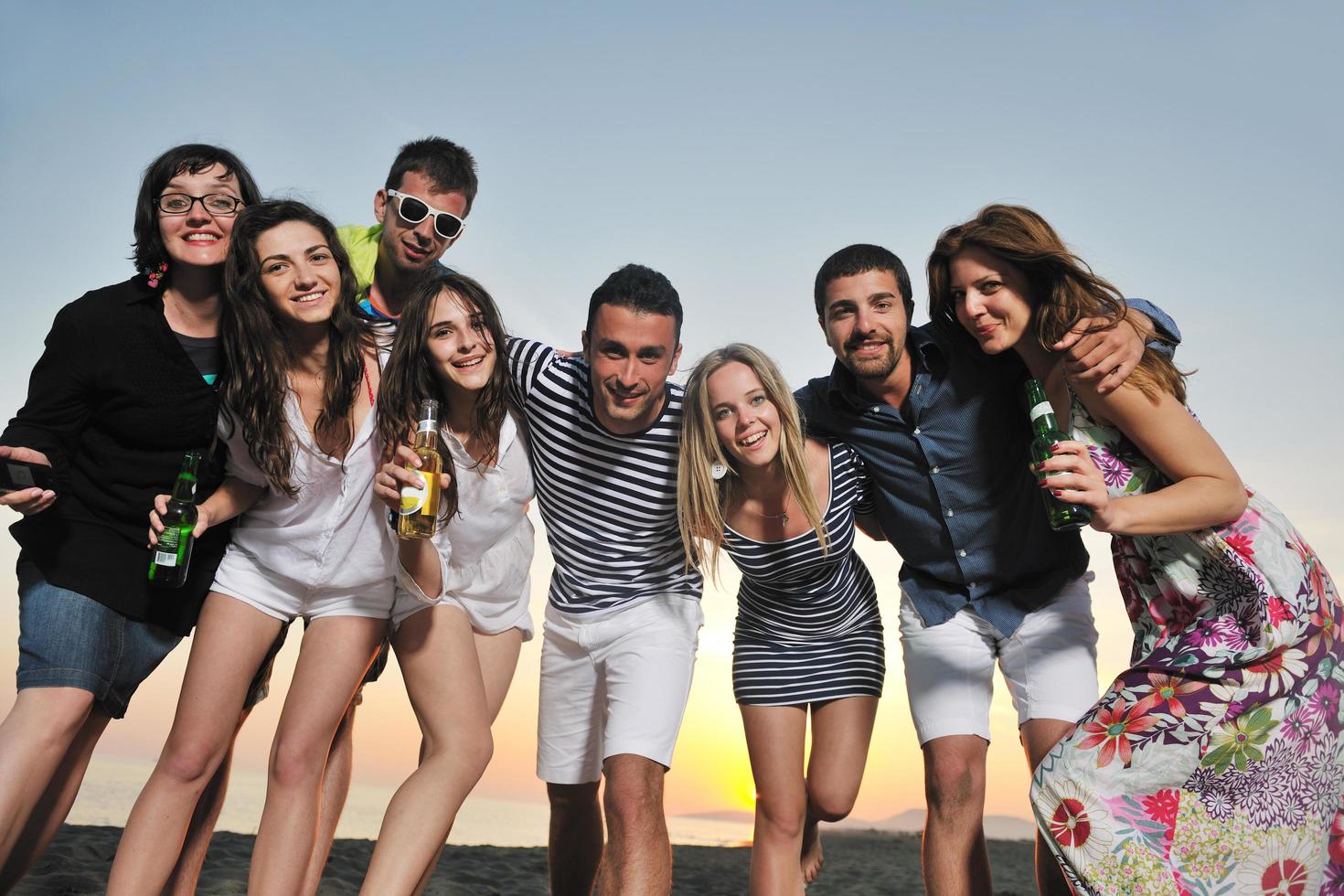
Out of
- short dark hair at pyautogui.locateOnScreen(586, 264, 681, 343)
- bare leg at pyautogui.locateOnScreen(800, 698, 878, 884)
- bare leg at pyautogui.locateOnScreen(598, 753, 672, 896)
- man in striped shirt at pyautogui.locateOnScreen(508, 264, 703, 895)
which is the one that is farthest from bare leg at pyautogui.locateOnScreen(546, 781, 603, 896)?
short dark hair at pyautogui.locateOnScreen(586, 264, 681, 343)

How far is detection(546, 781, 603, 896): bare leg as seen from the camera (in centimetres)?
516

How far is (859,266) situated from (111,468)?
3.26 metres

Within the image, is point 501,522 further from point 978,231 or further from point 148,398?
point 978,231

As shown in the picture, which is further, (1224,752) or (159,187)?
(159,187)

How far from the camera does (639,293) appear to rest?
4660 millimetres

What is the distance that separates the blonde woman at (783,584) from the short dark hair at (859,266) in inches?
17.9

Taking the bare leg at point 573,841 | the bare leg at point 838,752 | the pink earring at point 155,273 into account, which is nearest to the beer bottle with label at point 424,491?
the pink earring at point 155,273

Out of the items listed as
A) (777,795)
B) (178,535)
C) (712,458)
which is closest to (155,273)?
(178,535)

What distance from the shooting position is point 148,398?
14.1 ft

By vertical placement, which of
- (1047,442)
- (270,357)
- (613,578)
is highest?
(270,357)

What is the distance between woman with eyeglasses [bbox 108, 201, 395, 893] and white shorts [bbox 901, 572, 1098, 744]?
7.86ft

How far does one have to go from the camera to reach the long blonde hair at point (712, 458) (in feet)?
15.3

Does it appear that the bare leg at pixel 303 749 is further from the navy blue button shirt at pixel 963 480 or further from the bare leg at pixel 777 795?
the navy blue button shirt at pixel 963 480

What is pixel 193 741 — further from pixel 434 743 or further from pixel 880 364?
pixel 880 364
